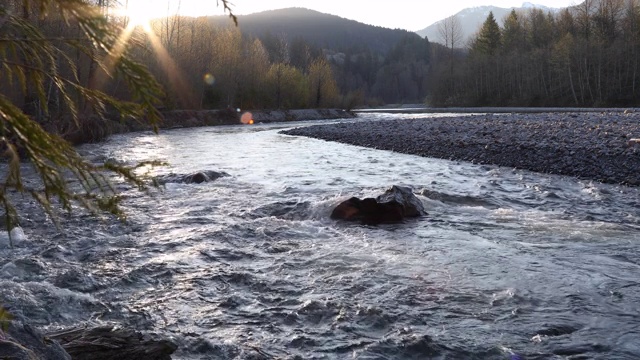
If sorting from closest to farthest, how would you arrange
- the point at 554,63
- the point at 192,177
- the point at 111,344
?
the point at 111,344 < the point at 192,177 < the point at 554,63

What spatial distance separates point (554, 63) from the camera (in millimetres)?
73500

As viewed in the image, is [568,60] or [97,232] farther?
[568,60]

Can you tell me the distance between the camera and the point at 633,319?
4.70 metres

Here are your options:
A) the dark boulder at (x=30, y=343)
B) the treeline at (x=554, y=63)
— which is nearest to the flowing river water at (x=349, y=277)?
the dark boulder at (x=30, y=343)

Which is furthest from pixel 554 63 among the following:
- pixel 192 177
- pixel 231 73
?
pixel 192 177

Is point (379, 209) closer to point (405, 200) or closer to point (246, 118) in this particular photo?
point (405, 200)

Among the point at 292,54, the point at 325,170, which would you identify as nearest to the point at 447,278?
the point at 325,170

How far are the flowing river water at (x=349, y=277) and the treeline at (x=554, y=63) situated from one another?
2640 inches

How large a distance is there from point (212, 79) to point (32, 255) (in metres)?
46.4

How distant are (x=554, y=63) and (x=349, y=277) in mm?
77735

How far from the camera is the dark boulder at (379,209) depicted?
8922 millimetres

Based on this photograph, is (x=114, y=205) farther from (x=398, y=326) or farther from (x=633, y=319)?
(x=633, y=319)

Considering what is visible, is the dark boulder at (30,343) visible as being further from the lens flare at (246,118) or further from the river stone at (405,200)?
the lens flare at (246,118)

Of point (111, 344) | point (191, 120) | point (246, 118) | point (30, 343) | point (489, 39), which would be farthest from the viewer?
point (489, 39)
